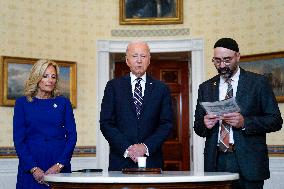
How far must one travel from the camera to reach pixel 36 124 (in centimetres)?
427

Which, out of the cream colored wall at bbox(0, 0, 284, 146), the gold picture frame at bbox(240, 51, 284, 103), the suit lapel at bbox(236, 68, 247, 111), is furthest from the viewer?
the cream colored wall at bbox(0, 0, 284, 146)

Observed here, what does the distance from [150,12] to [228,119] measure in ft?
18.3

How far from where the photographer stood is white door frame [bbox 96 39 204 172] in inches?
342

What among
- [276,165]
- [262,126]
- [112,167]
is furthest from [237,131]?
[276,165]

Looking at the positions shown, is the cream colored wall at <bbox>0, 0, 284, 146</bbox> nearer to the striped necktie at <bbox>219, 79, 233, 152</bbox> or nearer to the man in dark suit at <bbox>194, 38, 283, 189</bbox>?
the man in dark suit at <bbox>194, 38, 283, 189</bbox>

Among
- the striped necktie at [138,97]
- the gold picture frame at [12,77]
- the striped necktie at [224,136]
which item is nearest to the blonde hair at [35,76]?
the striped necktie at [138,97]

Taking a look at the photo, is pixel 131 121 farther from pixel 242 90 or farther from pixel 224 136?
pixel 242 90

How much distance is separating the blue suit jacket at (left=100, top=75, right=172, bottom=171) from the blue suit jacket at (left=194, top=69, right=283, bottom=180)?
12.9 inches

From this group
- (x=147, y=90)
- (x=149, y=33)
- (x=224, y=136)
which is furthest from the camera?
(x=149, y=33)

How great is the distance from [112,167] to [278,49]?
15.6ft

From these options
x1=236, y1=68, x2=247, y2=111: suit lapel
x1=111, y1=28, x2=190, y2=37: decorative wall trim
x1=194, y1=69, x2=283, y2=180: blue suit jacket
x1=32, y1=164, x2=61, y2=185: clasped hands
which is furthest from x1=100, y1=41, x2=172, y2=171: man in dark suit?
x1=111, y1=28, x2=190, y2=37: decorative wall trim

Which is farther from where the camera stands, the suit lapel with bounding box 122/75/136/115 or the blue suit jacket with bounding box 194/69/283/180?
the suit lapel with bounding box 122/75/136/115

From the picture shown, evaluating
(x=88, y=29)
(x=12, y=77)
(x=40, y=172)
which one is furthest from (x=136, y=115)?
(x=88, y=29)

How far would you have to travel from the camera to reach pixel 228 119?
12.4 feet
